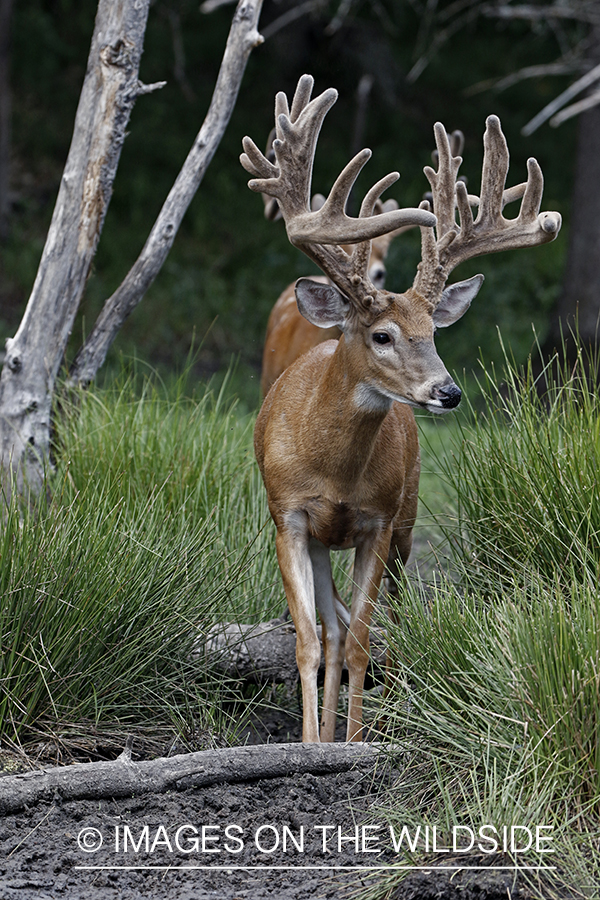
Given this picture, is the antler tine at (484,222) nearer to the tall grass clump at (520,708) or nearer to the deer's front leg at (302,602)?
the tall grass clump at (520,708)

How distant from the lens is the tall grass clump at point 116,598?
401 centimetres

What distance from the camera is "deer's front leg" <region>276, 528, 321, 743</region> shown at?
4.50m

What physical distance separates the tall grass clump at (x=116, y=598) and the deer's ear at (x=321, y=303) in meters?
1.01

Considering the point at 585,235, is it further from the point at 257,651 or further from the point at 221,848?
the point at 221,848

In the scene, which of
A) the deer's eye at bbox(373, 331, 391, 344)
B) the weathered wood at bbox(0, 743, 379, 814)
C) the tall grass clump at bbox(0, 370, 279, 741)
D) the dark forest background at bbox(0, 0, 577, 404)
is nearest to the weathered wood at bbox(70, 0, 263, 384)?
the tall grass clump at bbox(0, 370, 279, 741)

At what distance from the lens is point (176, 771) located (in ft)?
12.1

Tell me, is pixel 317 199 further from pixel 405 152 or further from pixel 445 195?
pixel 405 152

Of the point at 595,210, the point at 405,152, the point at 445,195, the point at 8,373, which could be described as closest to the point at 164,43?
the point at 405,152

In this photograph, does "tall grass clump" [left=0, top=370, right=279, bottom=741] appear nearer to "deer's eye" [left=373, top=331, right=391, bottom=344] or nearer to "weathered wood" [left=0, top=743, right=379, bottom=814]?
"weathered wood" [left=0, top=743, right=379, bottom=814]

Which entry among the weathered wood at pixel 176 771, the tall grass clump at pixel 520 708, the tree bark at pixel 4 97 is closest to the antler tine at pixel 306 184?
the tall grass clump at pixel 520 708

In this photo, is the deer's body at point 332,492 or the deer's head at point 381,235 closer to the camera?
the deer's head at point 381,235

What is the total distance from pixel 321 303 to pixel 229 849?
213cm

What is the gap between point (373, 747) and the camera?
3861mm

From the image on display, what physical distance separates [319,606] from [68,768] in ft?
5.26
